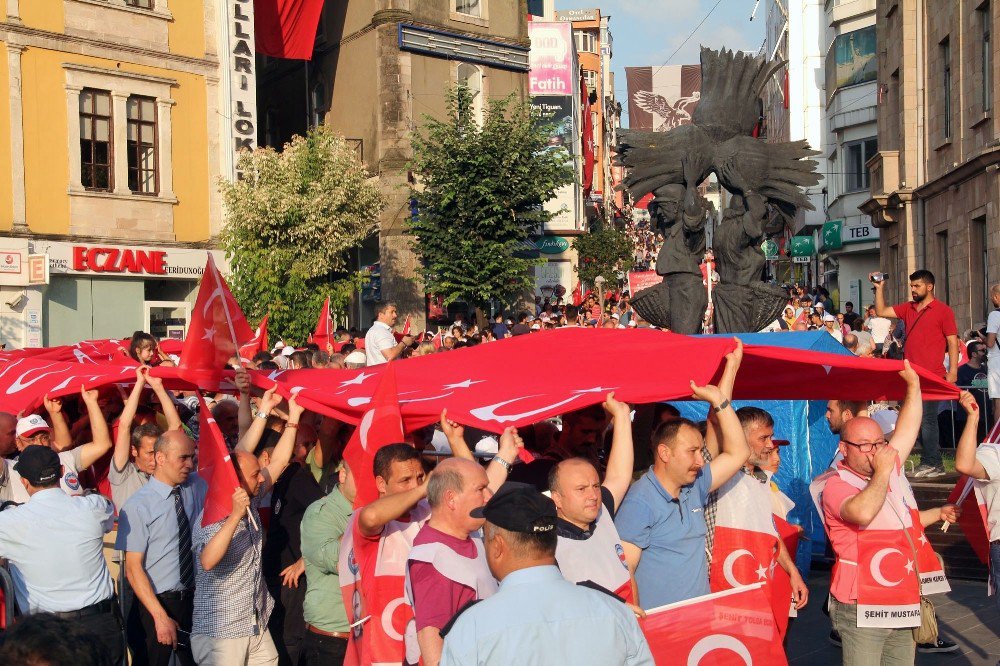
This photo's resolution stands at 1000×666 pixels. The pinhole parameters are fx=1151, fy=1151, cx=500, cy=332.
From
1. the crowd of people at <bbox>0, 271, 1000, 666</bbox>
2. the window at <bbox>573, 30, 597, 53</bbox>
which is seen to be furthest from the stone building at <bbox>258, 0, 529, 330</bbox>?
the window at <bbox>573, 30, 597, 53</bbox>

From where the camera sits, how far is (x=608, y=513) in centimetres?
522

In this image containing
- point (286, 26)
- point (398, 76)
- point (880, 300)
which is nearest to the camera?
point (880, 300)

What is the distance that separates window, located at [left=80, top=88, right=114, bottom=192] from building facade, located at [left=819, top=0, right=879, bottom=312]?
25334 mm

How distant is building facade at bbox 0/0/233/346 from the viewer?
80.8 ft

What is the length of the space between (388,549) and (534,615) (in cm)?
199

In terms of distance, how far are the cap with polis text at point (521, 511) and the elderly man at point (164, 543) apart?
3283 millimetres

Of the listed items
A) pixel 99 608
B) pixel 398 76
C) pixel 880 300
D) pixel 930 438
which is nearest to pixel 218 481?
pixel 99 608

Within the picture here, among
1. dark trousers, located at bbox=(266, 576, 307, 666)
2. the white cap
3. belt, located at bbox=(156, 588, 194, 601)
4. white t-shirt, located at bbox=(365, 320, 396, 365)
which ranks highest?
white t-shirt, located at bbox=(365, 320, 396, 365)

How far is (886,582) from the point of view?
5801 mm

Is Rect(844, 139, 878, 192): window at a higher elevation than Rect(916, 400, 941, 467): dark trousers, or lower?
higher

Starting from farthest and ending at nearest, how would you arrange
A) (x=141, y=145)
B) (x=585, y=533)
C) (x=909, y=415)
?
(x=141, y=145), (x=909, y=415), (x=585, y=533)

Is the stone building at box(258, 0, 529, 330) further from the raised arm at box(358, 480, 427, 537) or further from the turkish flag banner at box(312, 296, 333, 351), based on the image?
the raised arm at box(358, 480, 427, 537)

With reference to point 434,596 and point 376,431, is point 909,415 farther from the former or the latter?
point 434,596

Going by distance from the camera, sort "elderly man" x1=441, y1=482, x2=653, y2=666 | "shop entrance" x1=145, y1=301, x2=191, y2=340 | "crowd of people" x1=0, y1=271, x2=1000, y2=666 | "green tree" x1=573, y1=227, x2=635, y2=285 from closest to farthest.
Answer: "elderly man" x1=441, y1=482, x2=653, y2=666, "crowd of people" x1=0, y1=271, x2=1000, y2=666, "shop entrance" x1=145, y1=301, x2=191, y2=340, "green tree" x1=573, y1=227, x2=635, y2=285
